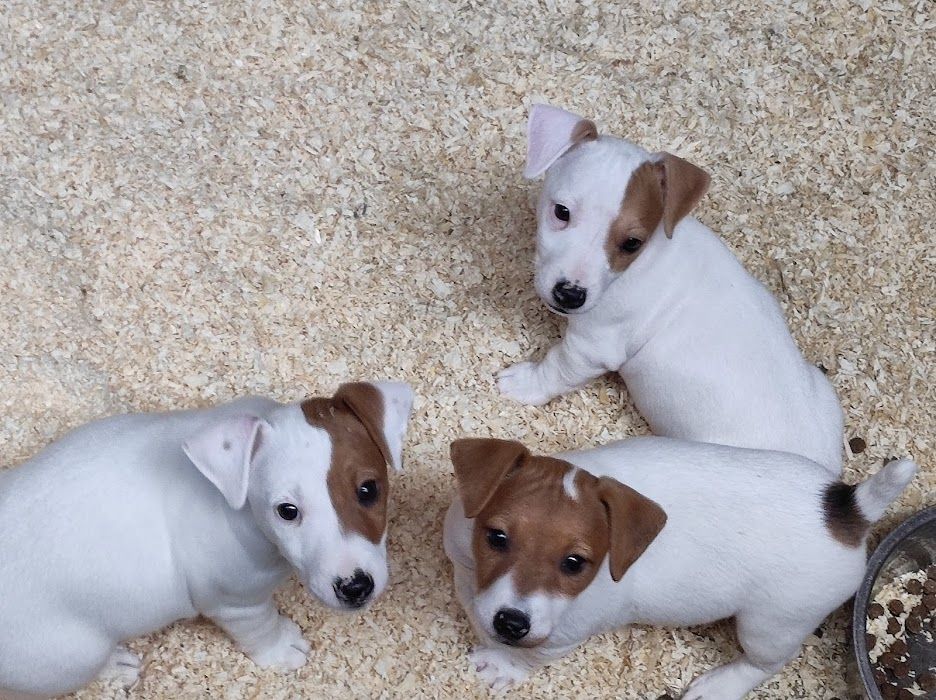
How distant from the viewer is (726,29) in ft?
15.6

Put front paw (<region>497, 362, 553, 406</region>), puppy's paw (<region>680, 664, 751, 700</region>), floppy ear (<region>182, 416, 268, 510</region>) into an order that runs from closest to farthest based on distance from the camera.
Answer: floppy ear (<region>182, 416, 268, 510</region>)
puppy's paw (<region>680, 664, 751, 700</region>)
front paw (<region>497, 362, 553, 406</region>)

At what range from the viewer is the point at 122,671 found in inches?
142

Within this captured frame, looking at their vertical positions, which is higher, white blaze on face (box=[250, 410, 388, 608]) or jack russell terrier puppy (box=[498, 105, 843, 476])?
jack russell terrier puppy (box=[498, 105, 843, 476])

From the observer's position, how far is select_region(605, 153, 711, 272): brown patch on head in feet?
10.9

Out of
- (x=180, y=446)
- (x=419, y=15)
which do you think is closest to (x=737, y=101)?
(x=419, y=15)

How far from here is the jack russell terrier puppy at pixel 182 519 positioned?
8.83 ft

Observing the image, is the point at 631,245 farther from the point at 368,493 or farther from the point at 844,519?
the point at 368,493

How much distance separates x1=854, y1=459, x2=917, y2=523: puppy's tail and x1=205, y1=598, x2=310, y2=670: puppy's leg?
2032mm

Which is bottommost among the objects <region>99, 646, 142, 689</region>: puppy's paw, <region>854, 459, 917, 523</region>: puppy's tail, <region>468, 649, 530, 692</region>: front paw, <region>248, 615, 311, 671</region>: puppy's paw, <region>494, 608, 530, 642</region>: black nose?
<region>99, 646, 142, 689</region>: puppy's paw

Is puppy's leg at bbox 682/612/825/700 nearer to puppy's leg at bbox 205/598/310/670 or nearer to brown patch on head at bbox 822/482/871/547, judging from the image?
brown patch on head at bbox 822/482/871/547

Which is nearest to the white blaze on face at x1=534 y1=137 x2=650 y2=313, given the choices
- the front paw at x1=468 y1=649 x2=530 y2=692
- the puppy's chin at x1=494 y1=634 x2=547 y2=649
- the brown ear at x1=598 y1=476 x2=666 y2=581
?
the brown ear at x1=598 y1=476 x2=666 y2=581

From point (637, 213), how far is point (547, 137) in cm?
46

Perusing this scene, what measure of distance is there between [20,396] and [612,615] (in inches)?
100

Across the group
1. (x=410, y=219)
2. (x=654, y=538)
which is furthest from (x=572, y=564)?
(x=410, y=219)
